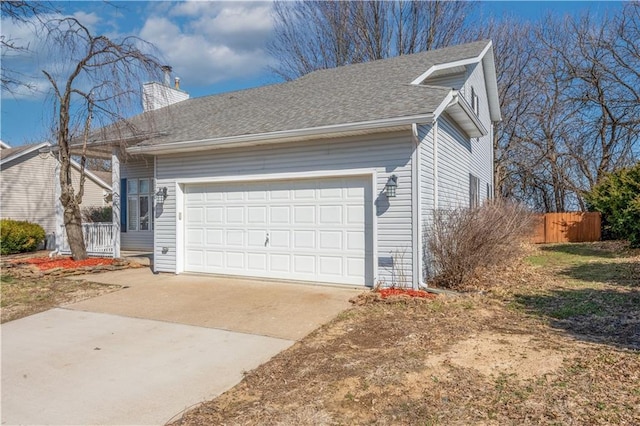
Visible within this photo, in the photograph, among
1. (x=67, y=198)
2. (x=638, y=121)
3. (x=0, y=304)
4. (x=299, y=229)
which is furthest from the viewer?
(x=638, y=121)

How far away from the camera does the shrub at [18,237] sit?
51.4 feet

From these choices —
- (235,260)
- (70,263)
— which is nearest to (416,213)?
(235,260)

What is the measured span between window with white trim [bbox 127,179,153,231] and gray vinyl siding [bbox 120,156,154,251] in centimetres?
17

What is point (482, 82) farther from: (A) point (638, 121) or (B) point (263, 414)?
(B) point (263, 414)

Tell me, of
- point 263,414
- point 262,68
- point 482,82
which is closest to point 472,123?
point 482,82

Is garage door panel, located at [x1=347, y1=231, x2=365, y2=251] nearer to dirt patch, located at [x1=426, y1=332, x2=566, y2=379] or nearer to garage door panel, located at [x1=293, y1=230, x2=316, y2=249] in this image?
garage door panel, located at [x1=293, y1=230, x2=316, y2=249]

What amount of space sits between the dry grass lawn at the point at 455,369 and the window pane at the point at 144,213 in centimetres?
1019

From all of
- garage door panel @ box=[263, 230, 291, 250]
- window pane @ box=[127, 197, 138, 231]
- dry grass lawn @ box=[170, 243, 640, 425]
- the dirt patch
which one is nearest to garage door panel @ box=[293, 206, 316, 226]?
garage door panel @ box=[263, 230, 291, 250]

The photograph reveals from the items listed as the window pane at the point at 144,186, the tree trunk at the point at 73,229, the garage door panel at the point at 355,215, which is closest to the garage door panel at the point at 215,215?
the garage door panel at the point at 355,215

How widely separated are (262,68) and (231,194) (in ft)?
61.7

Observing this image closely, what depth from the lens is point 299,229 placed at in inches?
335

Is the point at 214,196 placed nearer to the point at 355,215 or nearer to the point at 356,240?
the point at 355,215

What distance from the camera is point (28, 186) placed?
19.3m

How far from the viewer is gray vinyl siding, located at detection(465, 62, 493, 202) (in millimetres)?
12978
